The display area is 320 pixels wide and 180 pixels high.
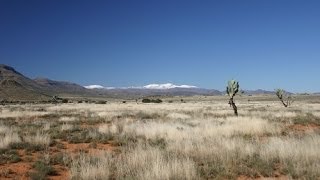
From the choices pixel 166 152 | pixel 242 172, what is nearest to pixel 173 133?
pixel 166 152

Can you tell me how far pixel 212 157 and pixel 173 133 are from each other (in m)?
6.72

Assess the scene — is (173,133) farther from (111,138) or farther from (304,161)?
(304,161)

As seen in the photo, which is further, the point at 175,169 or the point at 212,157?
the point at 212,157

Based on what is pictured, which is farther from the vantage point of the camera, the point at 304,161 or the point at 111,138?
the point at 111,138

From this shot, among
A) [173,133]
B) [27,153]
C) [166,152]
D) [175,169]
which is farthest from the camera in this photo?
[173,133]

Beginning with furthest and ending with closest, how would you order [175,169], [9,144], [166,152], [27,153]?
[9,144], [27,153], [166,152], [175,169]

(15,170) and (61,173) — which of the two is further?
(15,170)

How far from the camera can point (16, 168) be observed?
12.6 m

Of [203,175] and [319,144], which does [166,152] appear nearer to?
[203,175]

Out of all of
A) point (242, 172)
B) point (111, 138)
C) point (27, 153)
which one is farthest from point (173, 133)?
point (242, 172)

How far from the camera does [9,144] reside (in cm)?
1683

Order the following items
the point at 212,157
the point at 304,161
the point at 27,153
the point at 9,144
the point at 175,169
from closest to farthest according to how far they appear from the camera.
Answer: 1. the point at 175,169
2. the point at 304,161
3. the point at 212,157
4. the point at 27,153
5. the point at 9,144

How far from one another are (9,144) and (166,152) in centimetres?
685

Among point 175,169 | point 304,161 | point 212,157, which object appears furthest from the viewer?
point 212,157
